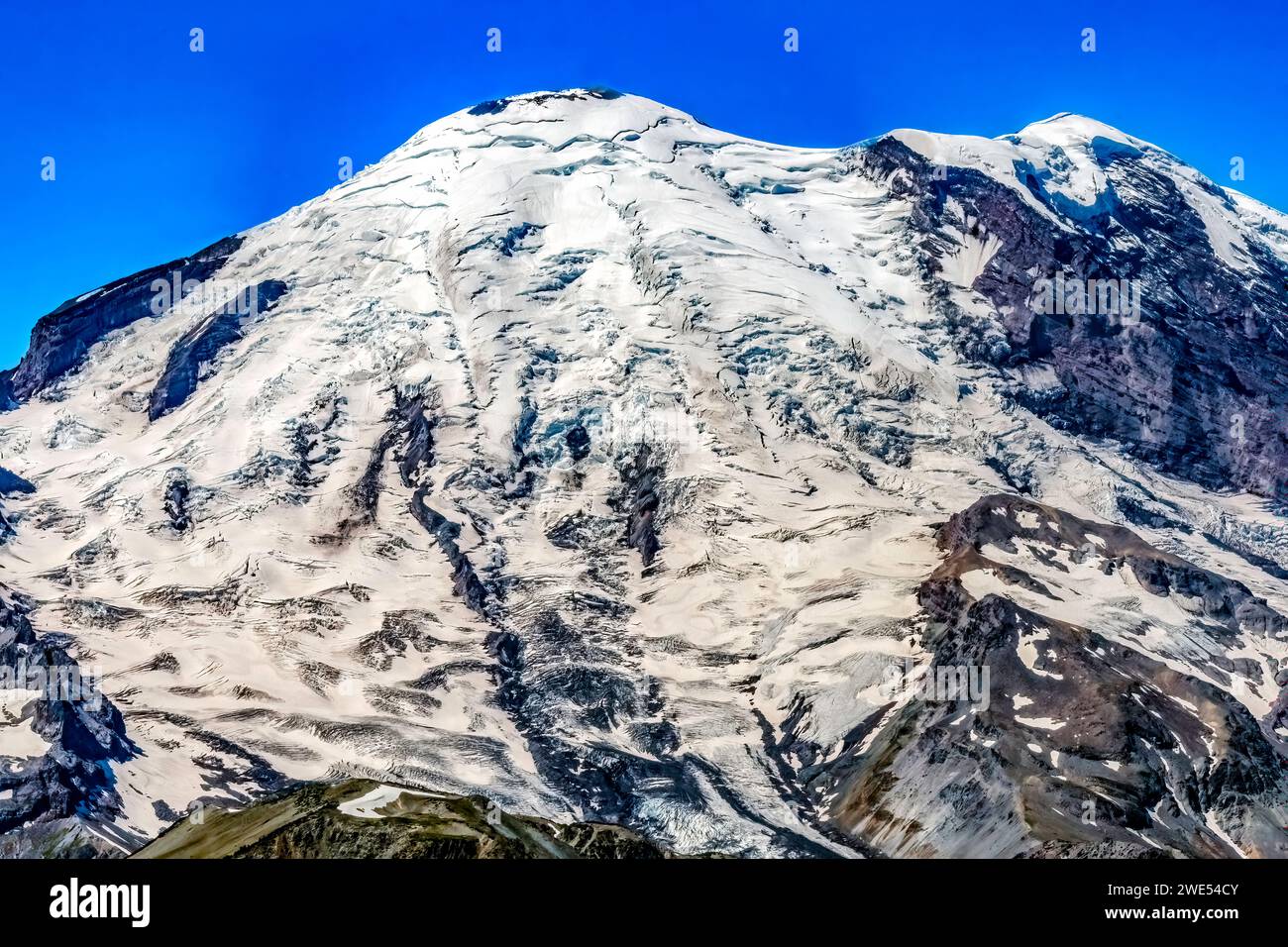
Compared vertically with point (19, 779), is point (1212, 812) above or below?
below
